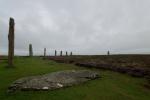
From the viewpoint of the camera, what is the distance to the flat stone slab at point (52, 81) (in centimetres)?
1294

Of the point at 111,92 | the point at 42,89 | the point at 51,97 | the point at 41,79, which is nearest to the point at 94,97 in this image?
the point at 111,92

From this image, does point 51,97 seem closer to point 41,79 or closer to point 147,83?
point 41,79

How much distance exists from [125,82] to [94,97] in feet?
13.4

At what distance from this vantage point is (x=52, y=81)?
44.9ft

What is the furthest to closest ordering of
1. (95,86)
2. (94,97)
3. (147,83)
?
(147,83), (95,86), (94,97)

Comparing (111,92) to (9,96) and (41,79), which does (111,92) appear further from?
(9,96)

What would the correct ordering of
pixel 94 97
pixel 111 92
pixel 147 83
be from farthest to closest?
pixel 147 83 < pixel 111 92 < pixel 94 97

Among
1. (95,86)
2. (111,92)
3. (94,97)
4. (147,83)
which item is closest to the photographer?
(94,97)

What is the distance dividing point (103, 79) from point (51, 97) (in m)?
5.10

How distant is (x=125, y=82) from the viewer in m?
14.8

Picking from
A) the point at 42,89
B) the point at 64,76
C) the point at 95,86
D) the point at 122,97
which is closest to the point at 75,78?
the point at 64,76

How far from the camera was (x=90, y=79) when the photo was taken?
15.4m

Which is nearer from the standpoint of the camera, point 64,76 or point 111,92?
point 111,92

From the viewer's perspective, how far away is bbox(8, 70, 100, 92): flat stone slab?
42.4 ft
